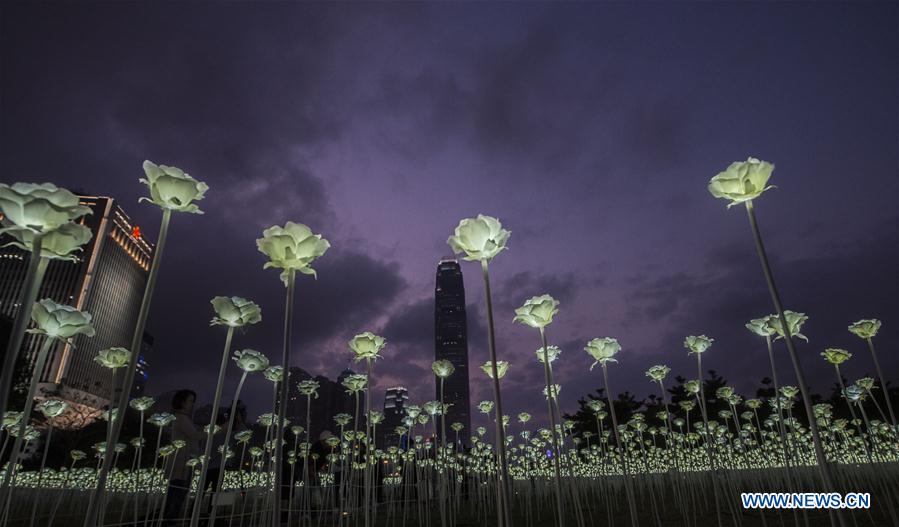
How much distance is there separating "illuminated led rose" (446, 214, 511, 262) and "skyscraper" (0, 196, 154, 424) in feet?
349

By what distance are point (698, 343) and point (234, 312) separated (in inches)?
283

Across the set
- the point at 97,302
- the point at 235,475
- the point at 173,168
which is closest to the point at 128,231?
the point at 97,302

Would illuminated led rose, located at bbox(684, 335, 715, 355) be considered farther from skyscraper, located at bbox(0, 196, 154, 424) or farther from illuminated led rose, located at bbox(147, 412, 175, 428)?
skyscraper, located at bbox(0, 196, 154, 424)

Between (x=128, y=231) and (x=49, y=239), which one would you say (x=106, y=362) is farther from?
(x=128, y=231)

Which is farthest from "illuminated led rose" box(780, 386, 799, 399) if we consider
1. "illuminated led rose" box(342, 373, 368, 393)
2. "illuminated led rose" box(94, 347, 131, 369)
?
"illuminated led rose" box(94, 347, 131, 369)

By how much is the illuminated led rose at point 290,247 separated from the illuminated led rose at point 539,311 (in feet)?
7.80

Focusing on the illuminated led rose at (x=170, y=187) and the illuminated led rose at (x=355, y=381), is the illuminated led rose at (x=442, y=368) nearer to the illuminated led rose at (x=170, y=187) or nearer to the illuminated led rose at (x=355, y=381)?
the illuminated led rose at (x=355, y=381)

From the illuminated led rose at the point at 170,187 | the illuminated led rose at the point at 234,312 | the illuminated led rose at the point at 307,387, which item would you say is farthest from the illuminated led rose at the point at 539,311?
the illuminated led rose at the point at 307,387

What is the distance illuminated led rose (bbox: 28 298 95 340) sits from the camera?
3.49 meters

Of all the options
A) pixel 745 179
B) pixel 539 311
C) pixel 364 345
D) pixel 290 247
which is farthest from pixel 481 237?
pixel 364 345

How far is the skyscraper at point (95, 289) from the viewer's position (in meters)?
90.8

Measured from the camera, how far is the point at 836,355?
7910 millimetres

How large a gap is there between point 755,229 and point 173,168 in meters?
4.59

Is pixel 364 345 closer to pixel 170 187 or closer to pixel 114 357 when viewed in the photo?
pixel 114 357
